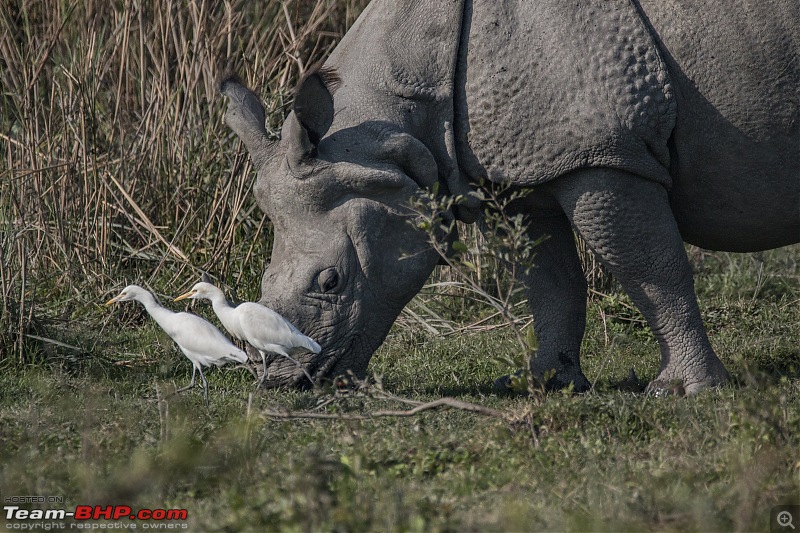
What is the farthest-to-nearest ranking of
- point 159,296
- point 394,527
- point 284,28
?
point 284,28
point 159,296
point 394,527

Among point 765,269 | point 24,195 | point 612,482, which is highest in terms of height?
point 24,195

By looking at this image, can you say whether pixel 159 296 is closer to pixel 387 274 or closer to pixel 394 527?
pixel 387 274

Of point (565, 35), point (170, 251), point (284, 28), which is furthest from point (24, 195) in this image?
point (565, 35)

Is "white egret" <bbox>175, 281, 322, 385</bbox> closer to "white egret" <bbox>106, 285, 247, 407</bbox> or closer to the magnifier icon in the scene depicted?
"white egret" <bbox>106, 285, 247, 407</bbox>

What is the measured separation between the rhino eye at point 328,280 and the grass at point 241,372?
49cm

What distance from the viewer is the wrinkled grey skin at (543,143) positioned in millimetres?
5176

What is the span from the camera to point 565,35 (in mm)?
5176

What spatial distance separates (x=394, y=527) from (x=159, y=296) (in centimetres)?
441

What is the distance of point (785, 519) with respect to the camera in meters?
3.41

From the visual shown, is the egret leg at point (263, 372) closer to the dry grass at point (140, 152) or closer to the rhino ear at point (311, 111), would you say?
the rhino ear at point (311, 111)

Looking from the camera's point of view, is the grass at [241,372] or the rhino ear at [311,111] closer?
the grass at [241,372]
